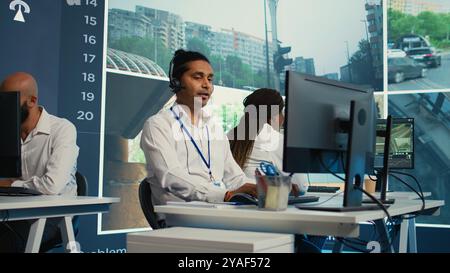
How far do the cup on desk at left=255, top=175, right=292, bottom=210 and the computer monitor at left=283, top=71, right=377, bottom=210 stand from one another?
A: 2.2 inches

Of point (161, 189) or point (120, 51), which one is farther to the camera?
point (120, 51)

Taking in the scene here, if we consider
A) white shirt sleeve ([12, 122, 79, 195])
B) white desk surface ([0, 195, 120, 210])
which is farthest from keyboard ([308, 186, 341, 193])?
white shirt sleeve ([12, 122, 79, 195])

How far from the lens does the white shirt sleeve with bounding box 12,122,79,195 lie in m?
2.66

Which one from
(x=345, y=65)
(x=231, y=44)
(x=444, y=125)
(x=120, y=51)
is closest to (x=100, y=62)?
(x=120, y=51)

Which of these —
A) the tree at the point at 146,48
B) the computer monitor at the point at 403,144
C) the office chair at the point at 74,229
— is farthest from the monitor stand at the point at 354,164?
the tree at the point at 146,48

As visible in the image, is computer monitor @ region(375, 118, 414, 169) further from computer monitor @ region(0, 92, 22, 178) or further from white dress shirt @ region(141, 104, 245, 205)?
computer monitor @ region(0, 92, 22, 178)

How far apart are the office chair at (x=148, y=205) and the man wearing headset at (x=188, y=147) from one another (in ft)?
0.07

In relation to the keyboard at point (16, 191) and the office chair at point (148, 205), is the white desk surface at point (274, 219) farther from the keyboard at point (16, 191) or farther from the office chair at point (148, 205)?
the keyboard at point (16, 191)

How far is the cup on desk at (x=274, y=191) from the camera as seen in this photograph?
184 cm

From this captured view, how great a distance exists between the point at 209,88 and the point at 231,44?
7.96 ft

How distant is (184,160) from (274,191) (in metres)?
→ 0.79
